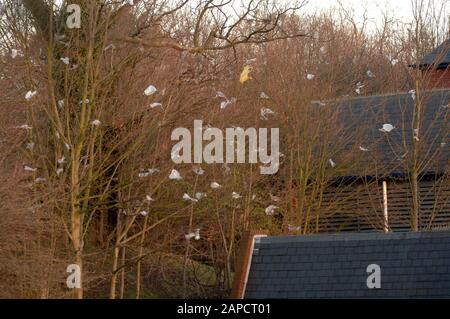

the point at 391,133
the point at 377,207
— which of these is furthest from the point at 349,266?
the point at 391,133

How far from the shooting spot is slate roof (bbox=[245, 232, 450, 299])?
1374cm

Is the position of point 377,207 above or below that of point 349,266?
above

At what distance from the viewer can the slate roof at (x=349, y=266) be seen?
13742 mm

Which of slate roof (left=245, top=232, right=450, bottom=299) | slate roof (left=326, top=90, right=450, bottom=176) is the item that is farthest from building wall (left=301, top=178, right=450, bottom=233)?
slate roof (left=245, top=232, right=450, bottom=299)

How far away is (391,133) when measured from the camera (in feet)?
89.9

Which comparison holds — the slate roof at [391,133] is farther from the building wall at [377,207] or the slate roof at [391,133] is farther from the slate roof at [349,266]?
the slate roof at [349,266]

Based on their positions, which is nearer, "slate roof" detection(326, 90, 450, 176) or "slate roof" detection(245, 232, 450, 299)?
"slate roof" detection(245, 232, 450, 299)

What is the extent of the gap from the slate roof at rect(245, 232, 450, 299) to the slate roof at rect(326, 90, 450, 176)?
9397 mm

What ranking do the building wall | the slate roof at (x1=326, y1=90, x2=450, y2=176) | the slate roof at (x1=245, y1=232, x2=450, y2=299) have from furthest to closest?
the slate roof at (x1=326, y1=90, x2=450, y2=176) < the building wall < the slate roof at (x1=245, y1=232, x2=450, y2=299)

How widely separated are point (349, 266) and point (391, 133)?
13.6 metres

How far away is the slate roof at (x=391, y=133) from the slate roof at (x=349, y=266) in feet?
30.8

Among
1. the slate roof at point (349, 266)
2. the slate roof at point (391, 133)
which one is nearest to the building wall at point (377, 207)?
the slate roof at point (391, 133)

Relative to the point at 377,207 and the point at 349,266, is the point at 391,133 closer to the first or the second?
the point at 377,207

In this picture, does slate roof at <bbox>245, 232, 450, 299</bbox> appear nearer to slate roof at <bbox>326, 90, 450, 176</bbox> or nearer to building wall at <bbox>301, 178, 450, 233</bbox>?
building wall at <bbox>301, 178, 450, 233</bbox>
